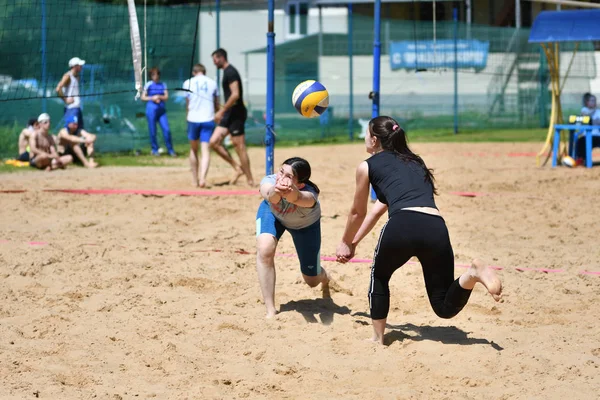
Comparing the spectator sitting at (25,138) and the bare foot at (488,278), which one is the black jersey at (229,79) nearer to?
the spectator sitting at (25,138)

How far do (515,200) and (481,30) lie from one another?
13.0 m

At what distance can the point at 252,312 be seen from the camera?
5801 mm

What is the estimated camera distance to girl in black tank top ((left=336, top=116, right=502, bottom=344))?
484cm

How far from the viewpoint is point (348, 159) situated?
15.5 meters

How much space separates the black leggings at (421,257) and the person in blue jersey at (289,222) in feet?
2.19

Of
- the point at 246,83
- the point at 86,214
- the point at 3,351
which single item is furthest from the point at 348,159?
the point at 3,351

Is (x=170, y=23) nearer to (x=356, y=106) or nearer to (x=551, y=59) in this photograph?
(x=356, y=106)

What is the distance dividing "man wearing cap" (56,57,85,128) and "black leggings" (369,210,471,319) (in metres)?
8.91

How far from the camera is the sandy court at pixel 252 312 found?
175 inches

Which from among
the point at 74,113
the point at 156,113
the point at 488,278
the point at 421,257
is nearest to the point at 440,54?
the point at 156,113

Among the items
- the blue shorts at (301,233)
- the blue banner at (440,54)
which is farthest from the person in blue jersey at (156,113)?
the blue shorts at (301,233)

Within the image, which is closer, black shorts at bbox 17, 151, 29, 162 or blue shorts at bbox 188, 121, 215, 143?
blue shorts at bbox 188, 121, 215, 143

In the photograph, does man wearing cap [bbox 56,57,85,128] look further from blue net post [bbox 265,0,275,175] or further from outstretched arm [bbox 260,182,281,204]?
outstretched arm [bbox 260,182,281,204]

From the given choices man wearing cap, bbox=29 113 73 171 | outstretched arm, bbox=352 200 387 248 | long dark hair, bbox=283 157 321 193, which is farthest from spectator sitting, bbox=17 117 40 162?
outstretched arm, bbox=352 200 387 248
